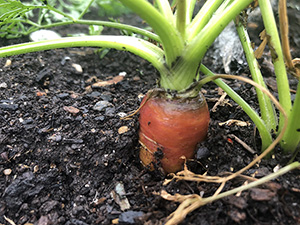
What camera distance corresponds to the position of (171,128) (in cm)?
91

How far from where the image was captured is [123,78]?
1.52m

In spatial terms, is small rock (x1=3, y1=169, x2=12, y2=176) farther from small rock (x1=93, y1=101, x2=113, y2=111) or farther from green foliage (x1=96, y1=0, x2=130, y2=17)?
green foliage (x1=96, y1=0, x2=130, y2=17)

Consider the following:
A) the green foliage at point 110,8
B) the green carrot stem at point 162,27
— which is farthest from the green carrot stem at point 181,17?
the green foliage at point 110,8

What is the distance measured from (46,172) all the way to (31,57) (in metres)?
0.80

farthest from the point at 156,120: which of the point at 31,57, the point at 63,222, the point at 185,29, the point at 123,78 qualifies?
the point at 31,57

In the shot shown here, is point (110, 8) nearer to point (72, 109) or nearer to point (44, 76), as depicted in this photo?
point (44, 76)

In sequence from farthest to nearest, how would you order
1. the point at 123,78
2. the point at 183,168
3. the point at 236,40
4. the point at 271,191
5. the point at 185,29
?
the point at 236,40, the point at 123,78, the point at 183,168, the point at 185,29, the point at 271,191

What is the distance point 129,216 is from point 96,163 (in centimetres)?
27

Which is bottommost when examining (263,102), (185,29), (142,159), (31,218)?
(31,218)

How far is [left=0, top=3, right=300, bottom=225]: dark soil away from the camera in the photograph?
Result: 78 cm

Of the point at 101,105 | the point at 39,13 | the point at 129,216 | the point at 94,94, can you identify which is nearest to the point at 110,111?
the point at 101,105

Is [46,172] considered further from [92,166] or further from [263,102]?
[263,102]

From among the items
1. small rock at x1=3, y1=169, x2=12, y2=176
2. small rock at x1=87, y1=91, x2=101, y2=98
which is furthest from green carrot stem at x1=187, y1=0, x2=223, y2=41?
small rock at x1=3, y1=169, x2=12, y2=176

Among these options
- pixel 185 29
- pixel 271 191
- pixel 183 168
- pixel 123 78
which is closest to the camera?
pixel 271 191
